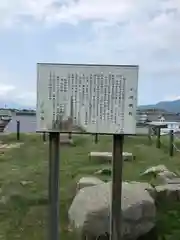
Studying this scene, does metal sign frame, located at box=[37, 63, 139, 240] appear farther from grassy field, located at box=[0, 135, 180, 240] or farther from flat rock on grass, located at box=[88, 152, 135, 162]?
flat rock on grass, located at box=[88, 152, 135, 162]

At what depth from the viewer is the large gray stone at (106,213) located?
455cm

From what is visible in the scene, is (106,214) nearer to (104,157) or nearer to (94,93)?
(94,93)

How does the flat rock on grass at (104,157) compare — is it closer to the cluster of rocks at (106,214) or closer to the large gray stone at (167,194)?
the large gray stone at (167,194)

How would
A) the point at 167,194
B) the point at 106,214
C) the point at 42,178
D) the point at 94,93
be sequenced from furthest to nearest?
the point at 42,178 → the point at 167,194 → the point at 106,214 → the point at 94,93

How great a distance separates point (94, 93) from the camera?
3.82 meters

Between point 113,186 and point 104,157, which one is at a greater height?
point 113,186

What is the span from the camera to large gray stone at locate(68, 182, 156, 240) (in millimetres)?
4547

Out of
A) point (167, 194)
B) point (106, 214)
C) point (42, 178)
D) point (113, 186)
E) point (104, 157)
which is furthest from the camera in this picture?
point (104, 157)

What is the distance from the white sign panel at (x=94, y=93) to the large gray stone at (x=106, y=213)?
Answer: 1.17m

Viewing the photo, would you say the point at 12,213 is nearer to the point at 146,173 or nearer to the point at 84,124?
the point at 84,124

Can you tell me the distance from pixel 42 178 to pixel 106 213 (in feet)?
10.4

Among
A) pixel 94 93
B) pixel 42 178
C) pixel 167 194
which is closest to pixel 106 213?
pixel 94 93

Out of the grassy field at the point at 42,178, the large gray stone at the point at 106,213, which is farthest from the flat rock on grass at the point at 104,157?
the large gray stone at the point at 106,213

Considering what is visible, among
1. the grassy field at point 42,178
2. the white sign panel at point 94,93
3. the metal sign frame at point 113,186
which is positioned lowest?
the grassy field at point 42,178
